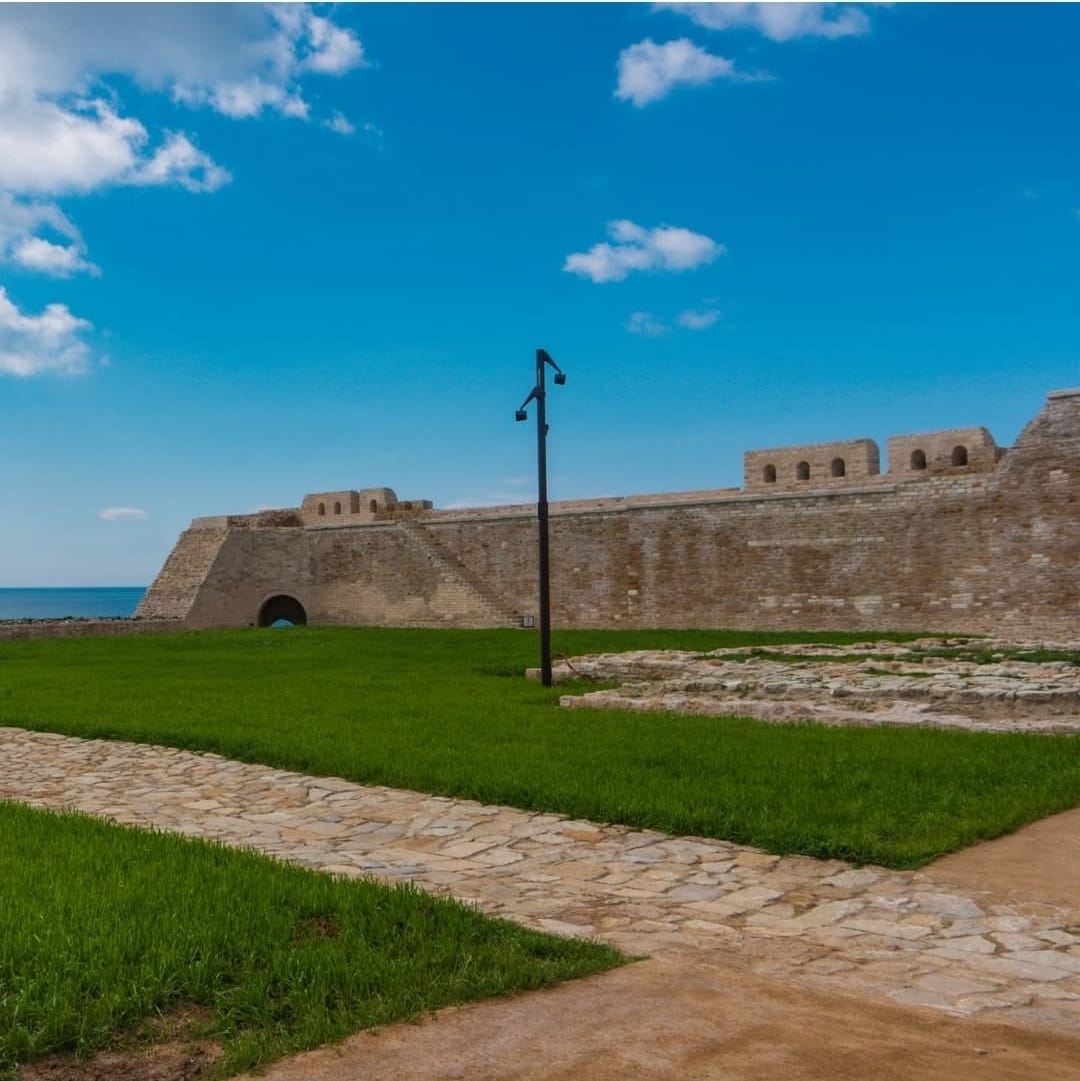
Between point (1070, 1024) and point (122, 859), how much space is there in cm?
428

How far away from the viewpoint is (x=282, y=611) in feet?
128

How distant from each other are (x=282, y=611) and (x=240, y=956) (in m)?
36.4

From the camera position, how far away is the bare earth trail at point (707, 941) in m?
3.10

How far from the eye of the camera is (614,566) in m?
30.1

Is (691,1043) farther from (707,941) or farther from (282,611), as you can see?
(282,611)

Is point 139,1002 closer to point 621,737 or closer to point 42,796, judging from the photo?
point 42,796

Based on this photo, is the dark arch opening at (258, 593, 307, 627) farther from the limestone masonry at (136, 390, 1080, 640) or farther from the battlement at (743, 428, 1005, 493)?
the battlement at (743, 428, 1005, 493)

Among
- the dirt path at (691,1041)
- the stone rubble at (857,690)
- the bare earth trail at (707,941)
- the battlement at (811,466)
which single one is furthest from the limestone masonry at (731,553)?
the dirt path at (691,1041)

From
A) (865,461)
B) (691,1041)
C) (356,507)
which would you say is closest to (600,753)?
(691,1041)

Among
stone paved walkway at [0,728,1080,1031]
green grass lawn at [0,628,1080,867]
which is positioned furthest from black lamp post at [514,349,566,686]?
stone paved walkway at [0,728,1080,1031]

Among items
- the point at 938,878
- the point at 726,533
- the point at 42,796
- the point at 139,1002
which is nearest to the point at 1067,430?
the point at 726,533

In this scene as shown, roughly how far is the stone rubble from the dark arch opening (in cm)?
2391

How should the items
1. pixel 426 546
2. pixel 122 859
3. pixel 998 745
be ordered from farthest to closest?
pixel 426 546 < pixel 998 745 < pixel 122 859

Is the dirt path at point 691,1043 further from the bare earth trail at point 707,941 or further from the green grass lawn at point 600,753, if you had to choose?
the green grass lawn at point 600,753
